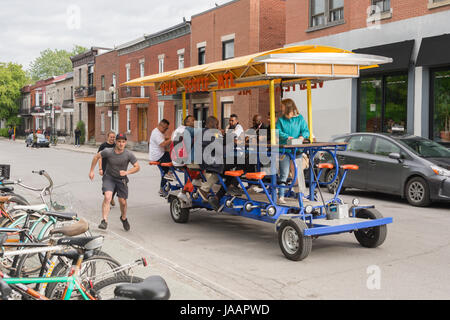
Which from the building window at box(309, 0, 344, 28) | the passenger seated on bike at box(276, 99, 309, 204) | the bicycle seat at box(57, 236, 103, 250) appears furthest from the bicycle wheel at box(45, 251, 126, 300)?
the building window at box(309, 0, 344, 28)

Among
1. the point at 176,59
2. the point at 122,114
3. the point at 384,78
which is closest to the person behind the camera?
the point at 384,78

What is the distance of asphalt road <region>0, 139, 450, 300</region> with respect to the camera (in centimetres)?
A: 565

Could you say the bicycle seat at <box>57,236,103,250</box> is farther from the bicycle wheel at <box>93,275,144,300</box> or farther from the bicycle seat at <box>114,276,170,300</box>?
the bicycle seat at <box>114,276,170,300</box>

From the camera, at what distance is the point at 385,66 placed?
59.1 feet

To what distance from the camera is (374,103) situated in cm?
1952

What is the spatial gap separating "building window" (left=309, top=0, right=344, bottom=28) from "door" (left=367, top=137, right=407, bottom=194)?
937cm

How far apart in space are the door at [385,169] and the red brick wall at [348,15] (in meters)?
6.66

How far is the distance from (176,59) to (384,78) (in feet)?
57.9

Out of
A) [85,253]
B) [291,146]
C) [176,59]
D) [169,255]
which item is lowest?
[169,255]

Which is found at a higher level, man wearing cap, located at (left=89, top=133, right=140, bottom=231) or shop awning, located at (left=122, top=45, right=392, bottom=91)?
shop awning, located at (left=122, top=45, right=392, bottom=91)

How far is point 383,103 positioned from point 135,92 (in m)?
23.7

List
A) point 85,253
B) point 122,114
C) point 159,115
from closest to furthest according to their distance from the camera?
1. point 85,253
2. point 159,115
3. point 122,114
